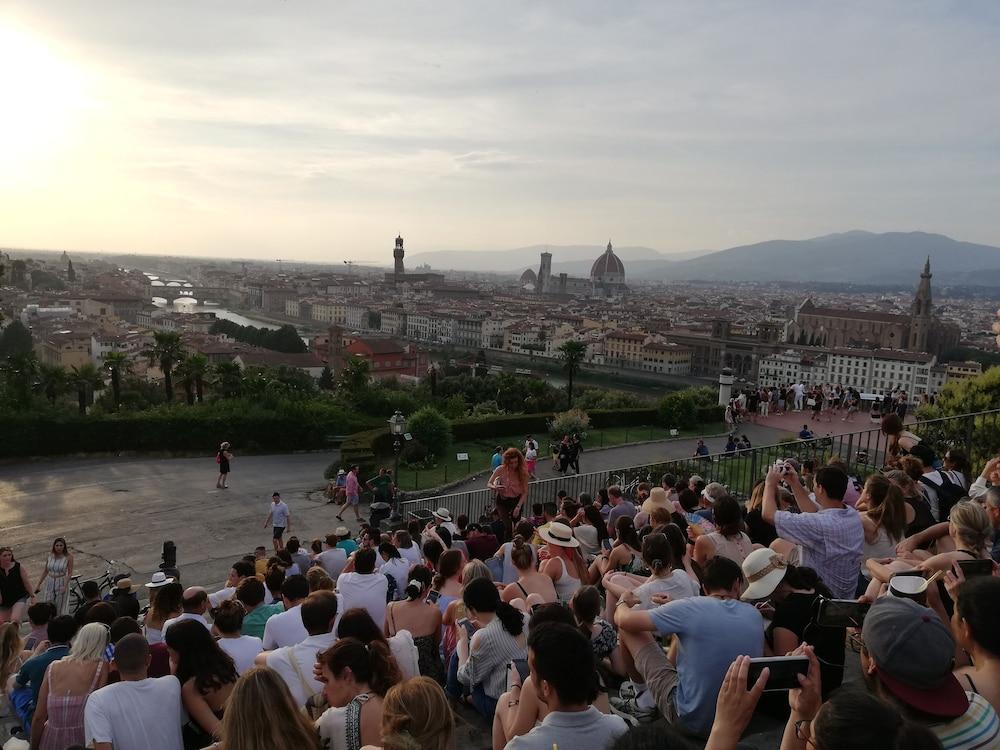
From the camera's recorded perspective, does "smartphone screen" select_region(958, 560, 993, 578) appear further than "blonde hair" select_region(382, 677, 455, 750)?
Yes

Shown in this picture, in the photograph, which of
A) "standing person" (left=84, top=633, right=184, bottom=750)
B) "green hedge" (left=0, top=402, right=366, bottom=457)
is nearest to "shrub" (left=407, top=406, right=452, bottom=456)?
"green hedge" (left=0, top=402, right=366, bottom=457)

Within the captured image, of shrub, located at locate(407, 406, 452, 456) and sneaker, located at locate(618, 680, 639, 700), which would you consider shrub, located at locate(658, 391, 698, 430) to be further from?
sneaker, located at locate(618, 680, 639, 700)

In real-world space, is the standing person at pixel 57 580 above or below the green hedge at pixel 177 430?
above

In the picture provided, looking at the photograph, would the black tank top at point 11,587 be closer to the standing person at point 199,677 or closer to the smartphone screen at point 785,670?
the standing person at point 199,677

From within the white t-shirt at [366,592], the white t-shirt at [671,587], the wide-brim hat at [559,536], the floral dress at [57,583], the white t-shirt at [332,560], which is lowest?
the floral dress at [57,583]

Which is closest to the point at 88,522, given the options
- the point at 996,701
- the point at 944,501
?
the point at 944,501

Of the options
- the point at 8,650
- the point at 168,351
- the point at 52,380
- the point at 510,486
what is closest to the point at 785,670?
the point at 8,650

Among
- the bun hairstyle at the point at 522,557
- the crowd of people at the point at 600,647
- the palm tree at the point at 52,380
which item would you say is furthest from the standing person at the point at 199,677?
the palm tree at the point at 52,380
